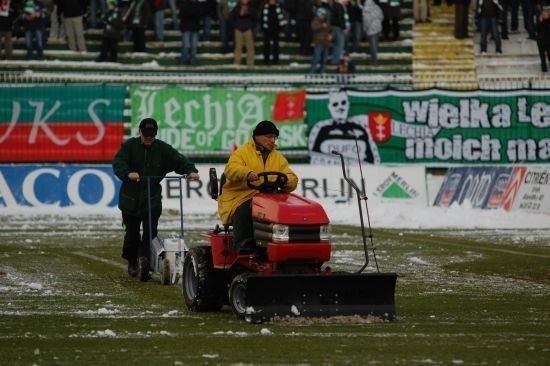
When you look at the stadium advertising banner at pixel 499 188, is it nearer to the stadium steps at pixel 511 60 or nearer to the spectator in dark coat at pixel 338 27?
the spectator in dark coat at pixel 338 27

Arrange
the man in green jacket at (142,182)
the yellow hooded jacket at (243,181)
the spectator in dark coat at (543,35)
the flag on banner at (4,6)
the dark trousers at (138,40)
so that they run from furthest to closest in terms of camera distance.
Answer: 1. the dark trousers at (138,40)
2. the flag on banner at (4,6)
3. the spectator in dark coat at (543,35)
4. the man in green jacket at (142,182)
5. the yellow hooded jacket at (243,181)

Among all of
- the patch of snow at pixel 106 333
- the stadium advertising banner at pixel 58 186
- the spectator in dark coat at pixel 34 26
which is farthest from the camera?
the spectator in dark coat at pixel 34 26

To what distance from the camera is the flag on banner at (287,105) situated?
35.4 metres

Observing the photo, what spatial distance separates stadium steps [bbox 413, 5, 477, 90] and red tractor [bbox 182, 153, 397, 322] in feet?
80.8

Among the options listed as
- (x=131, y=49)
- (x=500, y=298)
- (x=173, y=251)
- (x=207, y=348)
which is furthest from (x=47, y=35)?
(x=207, y=348)

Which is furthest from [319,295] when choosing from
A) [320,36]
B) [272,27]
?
[272,27]

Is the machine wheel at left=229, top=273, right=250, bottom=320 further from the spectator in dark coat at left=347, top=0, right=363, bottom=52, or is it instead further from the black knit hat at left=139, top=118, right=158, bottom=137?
the spectator in dark coat at left=347, top=0, right=363, bottom=52

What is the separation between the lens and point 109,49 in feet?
127

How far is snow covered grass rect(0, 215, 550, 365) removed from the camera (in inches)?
435

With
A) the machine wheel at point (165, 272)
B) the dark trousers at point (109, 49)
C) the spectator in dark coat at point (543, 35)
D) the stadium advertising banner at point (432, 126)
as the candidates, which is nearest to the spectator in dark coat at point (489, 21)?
the spectator in dark coat at point (543, 35)

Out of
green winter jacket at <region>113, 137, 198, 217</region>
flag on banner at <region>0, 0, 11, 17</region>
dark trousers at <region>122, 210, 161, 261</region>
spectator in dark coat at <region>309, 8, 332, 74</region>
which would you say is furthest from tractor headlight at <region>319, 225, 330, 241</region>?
flag on banner at <region>0, 0, 11, 17</region>

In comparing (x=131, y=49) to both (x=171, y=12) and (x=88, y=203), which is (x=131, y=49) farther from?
(x=88, y=203)

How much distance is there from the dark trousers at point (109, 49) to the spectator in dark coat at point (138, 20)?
1.97 feet

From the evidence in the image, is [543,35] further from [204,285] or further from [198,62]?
[204,285]
